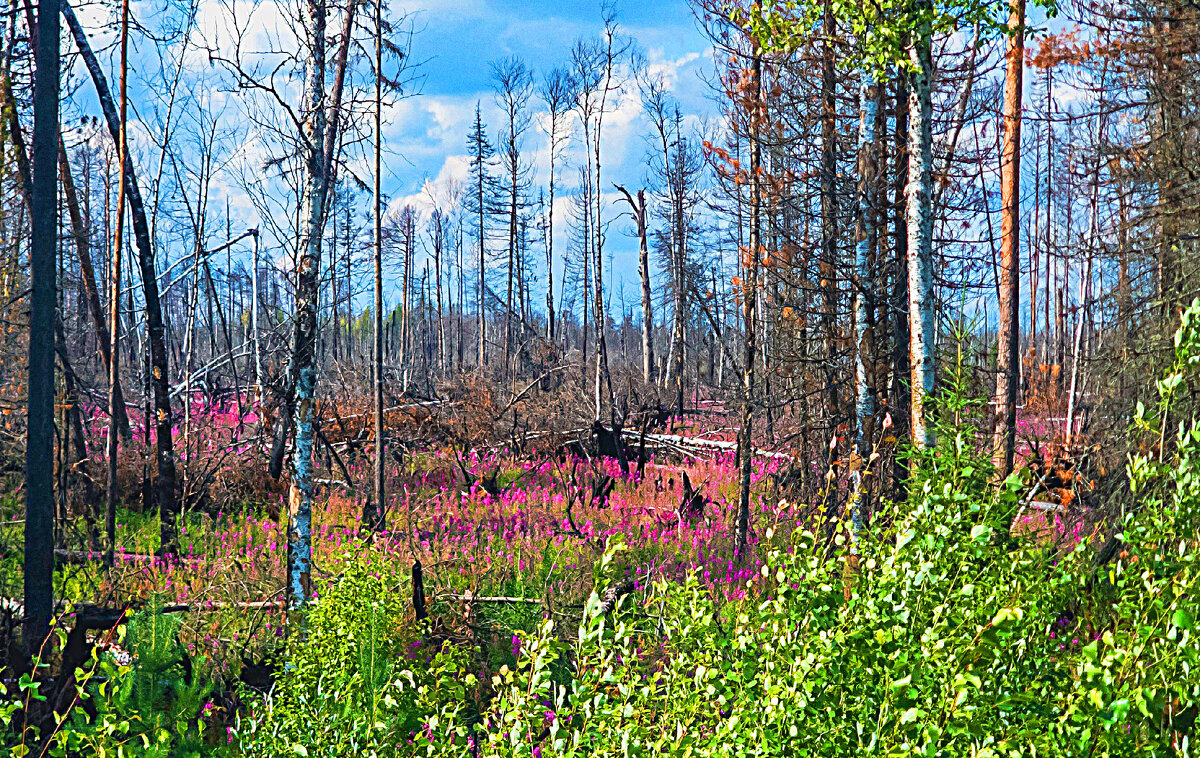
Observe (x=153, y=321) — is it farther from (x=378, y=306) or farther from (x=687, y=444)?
(x=687, y=444)

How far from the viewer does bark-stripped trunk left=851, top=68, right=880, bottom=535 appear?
22.3 ft

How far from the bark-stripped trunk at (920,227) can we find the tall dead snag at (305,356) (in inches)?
188

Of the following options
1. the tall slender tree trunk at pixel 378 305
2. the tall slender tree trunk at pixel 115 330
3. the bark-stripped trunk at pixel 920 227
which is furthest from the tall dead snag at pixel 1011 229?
the tall slender tree trunk at pixel 115 330

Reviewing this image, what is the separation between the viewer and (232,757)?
3.68 metres

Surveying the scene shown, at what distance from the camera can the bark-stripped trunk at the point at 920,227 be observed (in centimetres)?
549

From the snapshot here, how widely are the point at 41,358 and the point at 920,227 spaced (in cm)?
594

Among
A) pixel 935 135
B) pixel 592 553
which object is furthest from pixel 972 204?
pixel 592 553

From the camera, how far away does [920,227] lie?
18.4 feet

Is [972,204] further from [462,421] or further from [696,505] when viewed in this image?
[462,421]

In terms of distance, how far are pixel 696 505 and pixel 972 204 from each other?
185 inches

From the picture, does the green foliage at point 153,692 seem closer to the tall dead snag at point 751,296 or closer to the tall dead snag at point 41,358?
the tall dead snag at point 41,358

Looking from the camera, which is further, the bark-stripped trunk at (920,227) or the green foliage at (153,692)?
the bark-stripped trunk at (920,227)

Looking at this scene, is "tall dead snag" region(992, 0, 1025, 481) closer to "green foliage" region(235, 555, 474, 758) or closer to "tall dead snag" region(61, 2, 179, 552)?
"green foliage" region(235, 555, 474, 758)

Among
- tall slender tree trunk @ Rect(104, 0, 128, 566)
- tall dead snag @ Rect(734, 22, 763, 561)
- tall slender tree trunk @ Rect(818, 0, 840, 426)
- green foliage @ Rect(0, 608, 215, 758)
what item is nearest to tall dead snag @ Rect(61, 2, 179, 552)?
tall slender tree trunk @ Rect(104, 0, 128, 566)
